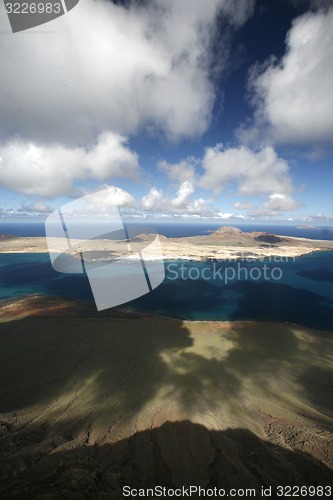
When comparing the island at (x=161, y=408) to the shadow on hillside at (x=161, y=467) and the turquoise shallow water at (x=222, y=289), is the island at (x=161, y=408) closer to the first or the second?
the shadow on hillside at (x=161, y=467)

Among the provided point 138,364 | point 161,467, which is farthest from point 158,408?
point 138,364

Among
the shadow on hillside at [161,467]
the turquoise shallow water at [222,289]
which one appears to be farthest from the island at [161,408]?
the turquoise shallow water at [222,289]

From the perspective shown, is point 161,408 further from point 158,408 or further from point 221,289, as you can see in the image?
point 221,289

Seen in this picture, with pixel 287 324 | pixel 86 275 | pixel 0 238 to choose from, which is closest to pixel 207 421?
pixel 287 324

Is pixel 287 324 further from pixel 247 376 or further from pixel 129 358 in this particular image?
pixel 129 358

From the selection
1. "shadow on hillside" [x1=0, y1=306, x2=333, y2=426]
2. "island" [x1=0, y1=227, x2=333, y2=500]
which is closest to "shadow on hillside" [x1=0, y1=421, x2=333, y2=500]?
"island" [x1=0, y1=227, x2=333, y2=500]
